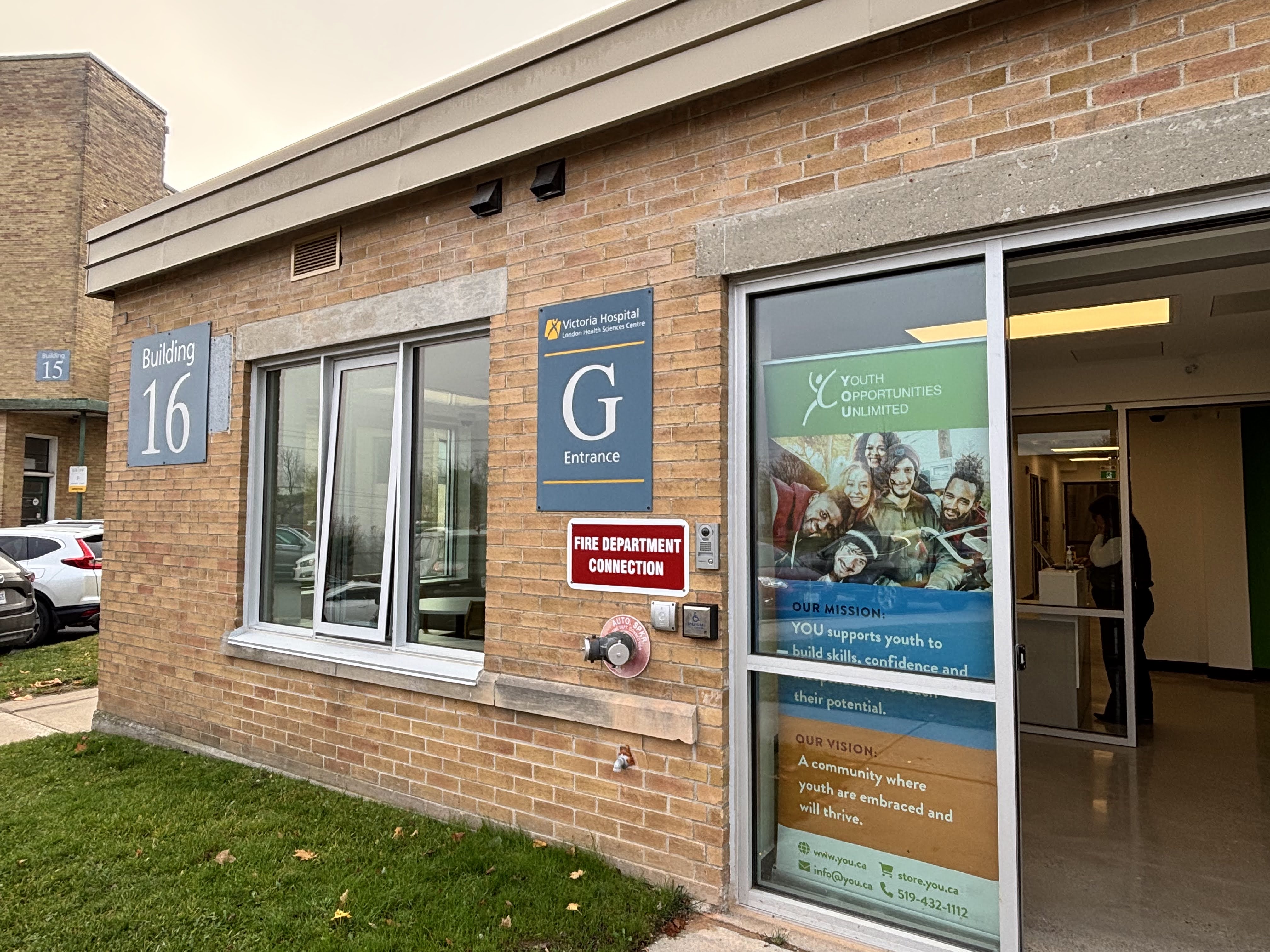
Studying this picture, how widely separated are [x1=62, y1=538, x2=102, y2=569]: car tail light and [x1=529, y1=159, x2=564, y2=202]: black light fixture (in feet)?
33.3

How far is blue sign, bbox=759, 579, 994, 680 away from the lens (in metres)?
3.03

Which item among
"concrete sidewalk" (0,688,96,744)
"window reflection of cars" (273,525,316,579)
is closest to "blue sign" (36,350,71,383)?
"concrete sidewalk" (0,688,96,744)

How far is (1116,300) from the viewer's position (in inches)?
194

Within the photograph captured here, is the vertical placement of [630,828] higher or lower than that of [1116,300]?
lower

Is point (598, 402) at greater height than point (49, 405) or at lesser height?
lesser

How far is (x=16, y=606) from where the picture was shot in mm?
9875

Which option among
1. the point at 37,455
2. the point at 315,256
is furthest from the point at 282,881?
the point at 37,455

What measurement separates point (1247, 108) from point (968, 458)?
1375 millimetres

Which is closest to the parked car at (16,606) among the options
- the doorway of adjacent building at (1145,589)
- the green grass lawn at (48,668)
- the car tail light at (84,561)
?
the green grass lawn at (48,668)

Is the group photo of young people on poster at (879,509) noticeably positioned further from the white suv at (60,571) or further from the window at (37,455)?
the window at (37,455)

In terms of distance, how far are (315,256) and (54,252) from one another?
23.5 metres

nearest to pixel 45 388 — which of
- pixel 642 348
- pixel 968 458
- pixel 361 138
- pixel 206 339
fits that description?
pixel 206 339

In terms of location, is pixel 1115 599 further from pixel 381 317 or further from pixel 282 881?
pixel 282 881

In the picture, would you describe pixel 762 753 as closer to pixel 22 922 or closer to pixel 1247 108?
pixel 1247 108
